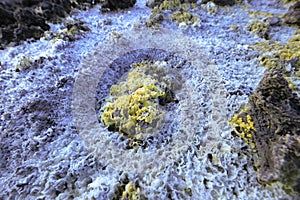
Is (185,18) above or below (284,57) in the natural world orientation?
above

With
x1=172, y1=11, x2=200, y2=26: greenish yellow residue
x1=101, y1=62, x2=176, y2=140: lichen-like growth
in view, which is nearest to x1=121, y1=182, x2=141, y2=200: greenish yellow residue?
x1=101, y1=62, x2=176, y2=140: lichen-like growth

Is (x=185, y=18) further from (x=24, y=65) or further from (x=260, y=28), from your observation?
(x=24, y=65)

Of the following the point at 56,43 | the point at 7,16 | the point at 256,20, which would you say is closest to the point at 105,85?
the point at 56,43

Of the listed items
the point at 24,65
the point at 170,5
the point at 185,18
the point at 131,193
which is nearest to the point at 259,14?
the point at 185,18

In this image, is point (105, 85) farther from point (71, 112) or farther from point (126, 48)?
point (126, 48)

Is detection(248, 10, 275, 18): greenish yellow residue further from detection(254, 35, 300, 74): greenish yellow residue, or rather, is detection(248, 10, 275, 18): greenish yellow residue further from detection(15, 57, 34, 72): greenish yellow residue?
detection(15, 57, 34, 72): greenish yellow residue

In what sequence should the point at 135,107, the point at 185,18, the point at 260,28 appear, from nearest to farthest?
1. the point at 135,107
2. the point at 260,28
3. the point at 185,18
